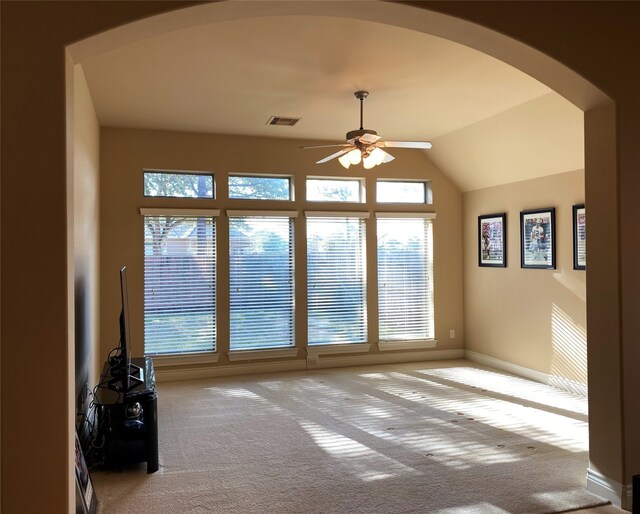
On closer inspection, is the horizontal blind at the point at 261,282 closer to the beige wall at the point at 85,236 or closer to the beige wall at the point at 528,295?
the beige wall at the point at 85,236

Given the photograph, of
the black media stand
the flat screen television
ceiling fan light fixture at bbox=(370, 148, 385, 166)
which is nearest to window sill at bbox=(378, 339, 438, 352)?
ceiling fan light fixture at bbox=(370, 148, 385, 166)

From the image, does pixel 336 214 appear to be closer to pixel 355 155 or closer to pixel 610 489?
pixel 355 155

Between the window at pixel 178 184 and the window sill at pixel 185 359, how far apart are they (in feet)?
6.37

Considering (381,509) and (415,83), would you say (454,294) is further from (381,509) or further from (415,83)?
(381,509)

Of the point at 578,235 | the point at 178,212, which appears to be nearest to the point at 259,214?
the point at 178,212

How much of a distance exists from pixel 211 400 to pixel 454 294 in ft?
12.7

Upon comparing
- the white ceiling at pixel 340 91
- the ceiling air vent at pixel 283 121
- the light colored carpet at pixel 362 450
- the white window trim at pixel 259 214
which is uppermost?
the ceiling air vent at pixel 283 121

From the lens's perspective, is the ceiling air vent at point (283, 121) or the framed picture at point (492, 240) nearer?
the ceiling air vent at point (283, 121)

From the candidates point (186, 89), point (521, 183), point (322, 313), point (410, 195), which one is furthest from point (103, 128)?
point (521, 183)

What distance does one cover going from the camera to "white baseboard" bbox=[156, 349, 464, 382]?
6.37 metres

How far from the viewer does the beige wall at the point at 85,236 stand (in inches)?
154

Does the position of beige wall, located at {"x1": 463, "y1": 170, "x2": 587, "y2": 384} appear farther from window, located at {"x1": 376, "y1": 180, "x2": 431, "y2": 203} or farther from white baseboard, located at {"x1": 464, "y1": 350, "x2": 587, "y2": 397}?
window, located at {"x1": 376, "y1": 180, "x2": 431, "y2": 203}

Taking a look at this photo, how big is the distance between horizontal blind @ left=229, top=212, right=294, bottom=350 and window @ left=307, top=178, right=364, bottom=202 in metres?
0.51

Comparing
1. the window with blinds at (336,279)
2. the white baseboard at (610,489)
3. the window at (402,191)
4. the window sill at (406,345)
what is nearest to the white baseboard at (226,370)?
the window with blinds at (336,279)
